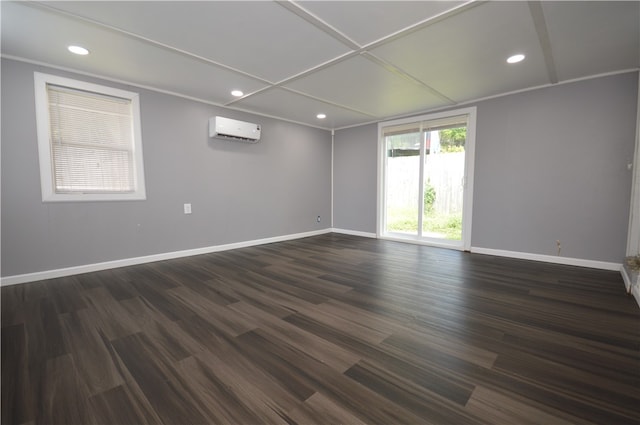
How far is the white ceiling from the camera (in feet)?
6.35

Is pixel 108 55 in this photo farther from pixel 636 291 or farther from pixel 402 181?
pixel 636 291

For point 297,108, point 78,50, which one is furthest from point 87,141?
point 297,108

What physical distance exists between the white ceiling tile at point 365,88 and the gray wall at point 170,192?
1584 mm

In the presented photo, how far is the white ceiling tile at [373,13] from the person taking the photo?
1858 millimetres

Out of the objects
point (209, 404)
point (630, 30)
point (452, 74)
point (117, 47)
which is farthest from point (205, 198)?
point (630, 30)

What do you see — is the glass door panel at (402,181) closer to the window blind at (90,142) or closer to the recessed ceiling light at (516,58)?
the recessed ceiling light at (516,58)

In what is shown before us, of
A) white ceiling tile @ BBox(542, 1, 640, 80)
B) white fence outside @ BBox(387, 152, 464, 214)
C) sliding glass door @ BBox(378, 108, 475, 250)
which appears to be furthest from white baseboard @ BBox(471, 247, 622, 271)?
white ceiling tile @ BBox(542, 1, 640, 80)

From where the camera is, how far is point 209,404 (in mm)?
1229

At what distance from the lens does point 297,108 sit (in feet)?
14.3

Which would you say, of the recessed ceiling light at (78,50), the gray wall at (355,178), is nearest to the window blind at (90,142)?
the recessed ceiling light at (78,50)

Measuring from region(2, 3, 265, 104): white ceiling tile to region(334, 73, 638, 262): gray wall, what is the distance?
3.61 metres

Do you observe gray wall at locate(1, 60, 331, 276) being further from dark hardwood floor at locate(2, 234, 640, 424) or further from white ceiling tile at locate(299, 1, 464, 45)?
white ceiling tile at locate(299, 1, 464, 45)

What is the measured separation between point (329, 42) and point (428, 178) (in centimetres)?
316

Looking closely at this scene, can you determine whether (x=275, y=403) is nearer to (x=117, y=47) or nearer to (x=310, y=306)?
(x=310, y=306)
